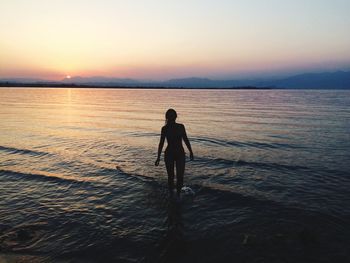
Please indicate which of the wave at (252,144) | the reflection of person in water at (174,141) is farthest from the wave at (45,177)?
the wave at (252,144)

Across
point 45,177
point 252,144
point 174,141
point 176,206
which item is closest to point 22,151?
point 45,177

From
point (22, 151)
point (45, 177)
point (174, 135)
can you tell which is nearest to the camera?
point (174, 135)

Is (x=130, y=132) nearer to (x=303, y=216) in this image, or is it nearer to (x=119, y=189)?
(x=119, y=189)

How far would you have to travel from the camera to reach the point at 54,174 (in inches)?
527

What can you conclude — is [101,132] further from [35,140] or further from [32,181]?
[32,181]

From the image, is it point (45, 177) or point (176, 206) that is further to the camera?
point (45, 177)

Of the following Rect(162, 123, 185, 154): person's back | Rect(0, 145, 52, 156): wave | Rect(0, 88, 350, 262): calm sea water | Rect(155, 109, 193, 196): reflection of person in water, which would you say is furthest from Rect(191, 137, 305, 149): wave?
Rect(162, 123, 185, 154): person's back

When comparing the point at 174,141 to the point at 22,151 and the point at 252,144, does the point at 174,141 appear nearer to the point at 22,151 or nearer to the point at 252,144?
the point at 252,144

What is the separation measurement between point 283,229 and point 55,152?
45.6 feet

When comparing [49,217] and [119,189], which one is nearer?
[49,217]

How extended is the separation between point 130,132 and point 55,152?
907 cm

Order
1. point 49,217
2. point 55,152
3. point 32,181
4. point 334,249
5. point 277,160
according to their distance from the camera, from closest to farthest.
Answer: point 334,249 → point 49,217 → point 32,181 → point 277,160 → point 55,152

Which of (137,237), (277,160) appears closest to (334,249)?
(137,237)

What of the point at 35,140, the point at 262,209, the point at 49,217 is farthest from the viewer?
the point at 35,140
